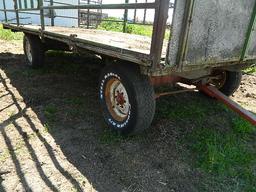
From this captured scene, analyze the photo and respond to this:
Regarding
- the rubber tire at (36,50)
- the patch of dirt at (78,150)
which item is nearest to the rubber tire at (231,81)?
the patch of dirt at (78,150)

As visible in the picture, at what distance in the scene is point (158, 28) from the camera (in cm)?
268

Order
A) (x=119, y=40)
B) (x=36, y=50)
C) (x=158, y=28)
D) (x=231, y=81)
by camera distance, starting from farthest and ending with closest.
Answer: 1. (x=36, y=50)
2. (x=231, y=81)
3. (x=119, y=40)
4. (x=158, y=28)

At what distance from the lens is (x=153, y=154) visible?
338cm

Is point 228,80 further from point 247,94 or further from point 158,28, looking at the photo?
point 158,28

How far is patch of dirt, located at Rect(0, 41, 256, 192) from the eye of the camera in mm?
2893

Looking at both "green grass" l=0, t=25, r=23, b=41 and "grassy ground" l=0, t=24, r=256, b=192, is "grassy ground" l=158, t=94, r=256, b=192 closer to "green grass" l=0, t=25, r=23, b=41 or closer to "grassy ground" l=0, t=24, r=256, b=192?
"grassy ground" l=0, t=24, r=256, b=192

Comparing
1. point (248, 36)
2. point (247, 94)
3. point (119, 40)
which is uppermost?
point (248, 36)

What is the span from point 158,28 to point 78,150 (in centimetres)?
170

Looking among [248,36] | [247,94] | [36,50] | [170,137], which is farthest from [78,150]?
[36,50]

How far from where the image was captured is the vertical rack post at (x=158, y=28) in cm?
263

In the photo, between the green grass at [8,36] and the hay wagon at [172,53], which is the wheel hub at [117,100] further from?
the green grass at [8,36]

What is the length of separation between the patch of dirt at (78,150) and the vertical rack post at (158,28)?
3.79 ft

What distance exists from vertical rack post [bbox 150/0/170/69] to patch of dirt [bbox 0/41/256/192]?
45.5 inches

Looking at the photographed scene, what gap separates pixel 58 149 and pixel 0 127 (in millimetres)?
1012
